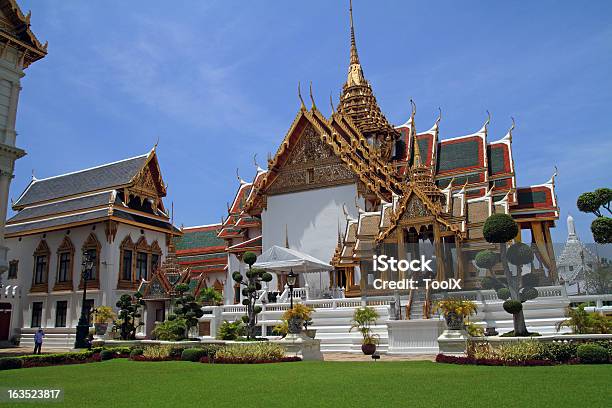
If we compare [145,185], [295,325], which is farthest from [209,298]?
[295,325]

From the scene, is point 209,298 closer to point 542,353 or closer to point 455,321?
point 455,321

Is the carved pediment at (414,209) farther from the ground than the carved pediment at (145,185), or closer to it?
closer to it

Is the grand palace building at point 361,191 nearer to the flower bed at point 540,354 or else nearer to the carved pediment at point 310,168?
the carved pediment at point 310,168

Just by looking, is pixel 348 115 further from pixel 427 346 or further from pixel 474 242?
pixel 427 346

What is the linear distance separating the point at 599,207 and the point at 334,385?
10.3m

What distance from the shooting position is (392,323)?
1452 cm

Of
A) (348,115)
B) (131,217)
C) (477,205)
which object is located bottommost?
(477,205)

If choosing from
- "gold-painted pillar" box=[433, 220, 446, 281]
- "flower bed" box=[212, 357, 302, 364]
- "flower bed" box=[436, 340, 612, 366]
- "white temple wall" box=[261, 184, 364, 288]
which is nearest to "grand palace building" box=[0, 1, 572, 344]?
"white temple wall" box=[261, 184, 364, 288]

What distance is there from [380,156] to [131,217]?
12.9m

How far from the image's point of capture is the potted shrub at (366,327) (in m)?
14.7

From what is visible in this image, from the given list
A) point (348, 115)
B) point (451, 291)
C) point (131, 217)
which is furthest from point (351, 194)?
point (131, 217)

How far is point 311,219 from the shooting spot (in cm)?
2627

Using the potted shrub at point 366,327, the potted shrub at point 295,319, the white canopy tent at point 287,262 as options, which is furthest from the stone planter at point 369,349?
the white canopy tent at point 287,262

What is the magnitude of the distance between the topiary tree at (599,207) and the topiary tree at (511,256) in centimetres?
241
